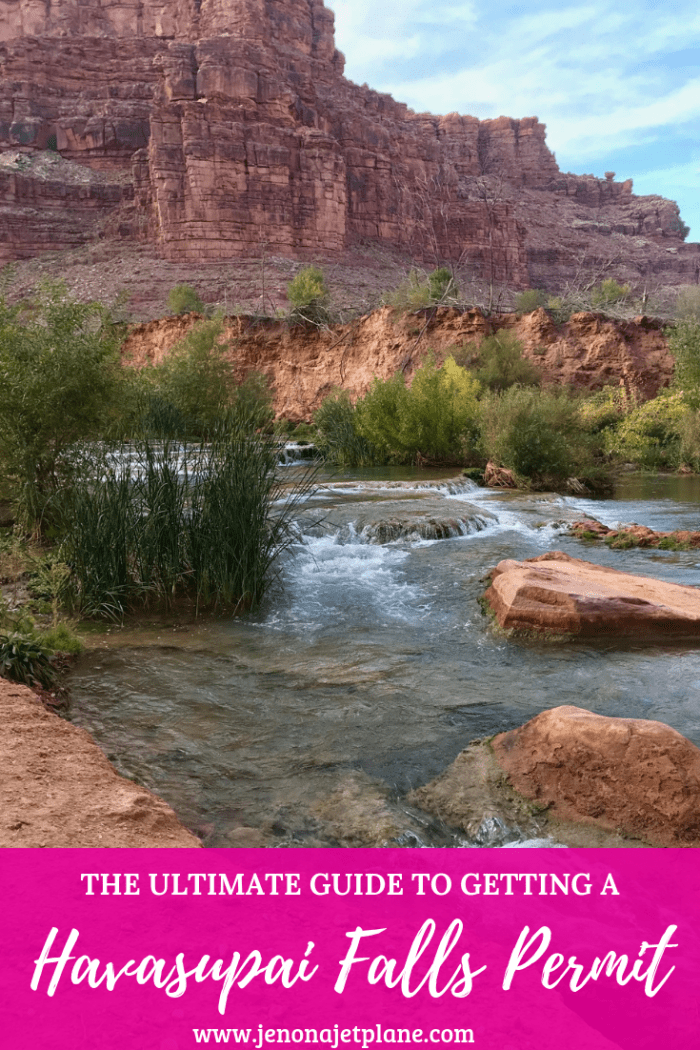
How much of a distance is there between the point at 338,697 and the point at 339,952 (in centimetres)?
280

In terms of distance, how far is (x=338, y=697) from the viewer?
16.5ft

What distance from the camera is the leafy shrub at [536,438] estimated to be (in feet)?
54.7

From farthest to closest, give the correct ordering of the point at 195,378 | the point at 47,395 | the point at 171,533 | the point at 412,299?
the point at 412,299 → the point at 195,378 → the point at 47,395 → the point at 171,533

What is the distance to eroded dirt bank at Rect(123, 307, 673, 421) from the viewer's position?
26266 millimetres


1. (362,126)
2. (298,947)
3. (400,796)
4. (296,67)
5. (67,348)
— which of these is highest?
(296,67)

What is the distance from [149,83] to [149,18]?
14.3 m

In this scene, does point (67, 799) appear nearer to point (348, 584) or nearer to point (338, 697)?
point (338, 697)

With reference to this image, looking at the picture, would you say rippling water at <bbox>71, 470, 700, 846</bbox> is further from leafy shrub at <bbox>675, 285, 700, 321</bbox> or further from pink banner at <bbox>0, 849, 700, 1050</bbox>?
leafy shrub at <bbox>675, 285, 700, 321</bbox>

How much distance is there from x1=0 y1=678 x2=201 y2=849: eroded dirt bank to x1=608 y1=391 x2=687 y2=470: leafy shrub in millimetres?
20589

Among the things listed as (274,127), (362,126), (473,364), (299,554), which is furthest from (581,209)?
(299,554)

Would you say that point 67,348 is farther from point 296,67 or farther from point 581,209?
point 581,209

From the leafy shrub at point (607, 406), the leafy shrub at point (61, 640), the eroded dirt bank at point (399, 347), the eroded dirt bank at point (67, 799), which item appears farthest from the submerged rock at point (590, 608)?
the eroded dirt bank at point (399, 347)

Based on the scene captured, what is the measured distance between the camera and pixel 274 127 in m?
68.0

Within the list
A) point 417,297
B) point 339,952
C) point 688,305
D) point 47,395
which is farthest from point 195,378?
point 688,305
